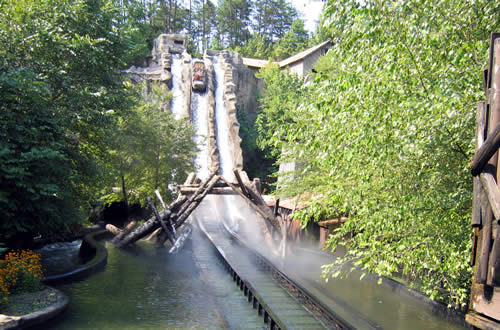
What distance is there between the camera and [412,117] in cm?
630

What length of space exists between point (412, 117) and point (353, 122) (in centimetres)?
108

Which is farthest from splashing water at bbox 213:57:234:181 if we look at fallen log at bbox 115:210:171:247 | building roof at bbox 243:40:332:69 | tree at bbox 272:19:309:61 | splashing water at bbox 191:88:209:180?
fallen log at bbox 115:210:171:247

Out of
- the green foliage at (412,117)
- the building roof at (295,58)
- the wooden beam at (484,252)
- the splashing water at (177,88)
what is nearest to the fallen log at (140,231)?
the green foliage at (412,117)

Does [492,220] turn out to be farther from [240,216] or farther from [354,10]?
[240,216]

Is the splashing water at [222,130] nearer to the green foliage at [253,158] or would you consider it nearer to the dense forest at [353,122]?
the green foliage at [253,158]

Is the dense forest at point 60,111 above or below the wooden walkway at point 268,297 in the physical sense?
above

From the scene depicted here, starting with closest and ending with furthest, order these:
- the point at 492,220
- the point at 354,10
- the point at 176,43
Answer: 1. the point at 492,220
2. the point at 354,10
3. the point at 176,43

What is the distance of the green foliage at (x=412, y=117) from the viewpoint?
236 inches

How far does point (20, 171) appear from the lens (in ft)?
30.8

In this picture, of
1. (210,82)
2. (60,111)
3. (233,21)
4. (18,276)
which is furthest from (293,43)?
(18,276)

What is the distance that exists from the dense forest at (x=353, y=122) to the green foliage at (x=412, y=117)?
0.09 feet

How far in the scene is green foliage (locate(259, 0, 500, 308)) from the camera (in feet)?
19.7

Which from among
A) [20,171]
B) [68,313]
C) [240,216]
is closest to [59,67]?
[20,171]

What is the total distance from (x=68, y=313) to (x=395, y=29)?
9498mm
